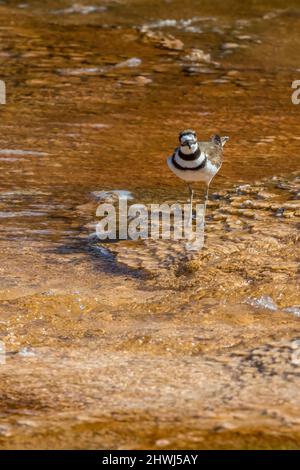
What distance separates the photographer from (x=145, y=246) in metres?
6.95

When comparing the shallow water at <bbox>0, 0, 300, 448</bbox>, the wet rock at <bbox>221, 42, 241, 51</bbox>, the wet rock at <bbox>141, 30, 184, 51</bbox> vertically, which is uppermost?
the wet rock at <bbox>141, 30, 184, 51</bbox>


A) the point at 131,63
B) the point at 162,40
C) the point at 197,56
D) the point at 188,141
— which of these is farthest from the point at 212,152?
the point at 162,40

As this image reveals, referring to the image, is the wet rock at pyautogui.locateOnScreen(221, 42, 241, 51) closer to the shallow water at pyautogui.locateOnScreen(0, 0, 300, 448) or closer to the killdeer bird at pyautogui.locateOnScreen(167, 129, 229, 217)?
the shallow water at pyautogui.locateOnScreen(0, 0, 300, 448)

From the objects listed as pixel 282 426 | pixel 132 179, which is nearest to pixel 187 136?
pixel 132 179

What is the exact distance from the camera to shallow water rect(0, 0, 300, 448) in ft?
15.6

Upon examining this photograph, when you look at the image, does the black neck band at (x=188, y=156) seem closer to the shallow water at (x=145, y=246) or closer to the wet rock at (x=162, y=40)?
the shallow water at (x=145, y=246)

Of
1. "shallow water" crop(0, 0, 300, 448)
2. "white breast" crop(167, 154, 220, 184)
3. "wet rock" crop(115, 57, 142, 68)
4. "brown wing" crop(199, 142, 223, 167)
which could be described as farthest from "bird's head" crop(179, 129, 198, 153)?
"wet rock" crop(115, 57, 142, 68)

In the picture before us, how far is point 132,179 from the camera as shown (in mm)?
8453

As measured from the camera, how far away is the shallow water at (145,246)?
4.77 metres

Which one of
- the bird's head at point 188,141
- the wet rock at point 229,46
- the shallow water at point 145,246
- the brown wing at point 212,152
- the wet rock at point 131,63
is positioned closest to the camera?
the shallow water at point 145,246

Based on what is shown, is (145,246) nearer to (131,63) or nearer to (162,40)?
(131,63)

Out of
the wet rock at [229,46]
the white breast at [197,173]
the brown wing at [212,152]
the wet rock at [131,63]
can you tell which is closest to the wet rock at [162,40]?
the wet rock at [229,46]
